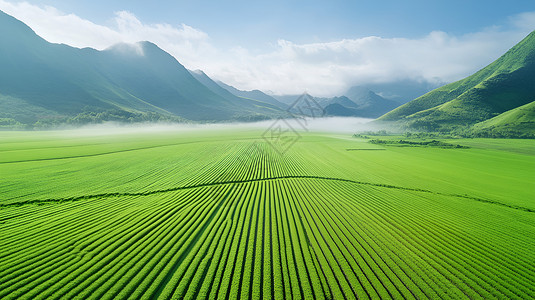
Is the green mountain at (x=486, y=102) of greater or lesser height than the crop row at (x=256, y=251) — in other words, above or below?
above

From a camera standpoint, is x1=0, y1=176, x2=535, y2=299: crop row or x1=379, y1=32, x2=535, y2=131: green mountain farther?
x1=379, y1=32, x2=535, y2=131: green mountain

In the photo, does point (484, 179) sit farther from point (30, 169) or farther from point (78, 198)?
point (30, 169)

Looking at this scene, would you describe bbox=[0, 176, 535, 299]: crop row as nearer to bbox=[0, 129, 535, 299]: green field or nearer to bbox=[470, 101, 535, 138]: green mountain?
bbox=[0, 129, 535, 299]: green field

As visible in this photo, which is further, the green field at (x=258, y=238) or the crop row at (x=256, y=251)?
the green field at (x=258, y=238)

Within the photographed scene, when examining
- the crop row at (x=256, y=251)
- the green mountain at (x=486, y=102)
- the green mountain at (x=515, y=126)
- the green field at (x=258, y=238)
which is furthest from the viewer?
the green mountain at (x=486, y=102)

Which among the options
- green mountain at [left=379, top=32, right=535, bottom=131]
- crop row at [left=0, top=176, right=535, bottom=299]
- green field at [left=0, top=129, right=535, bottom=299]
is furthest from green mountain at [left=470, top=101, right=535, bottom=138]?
crop row at [left=0, top=176, right=535, bottom=299]

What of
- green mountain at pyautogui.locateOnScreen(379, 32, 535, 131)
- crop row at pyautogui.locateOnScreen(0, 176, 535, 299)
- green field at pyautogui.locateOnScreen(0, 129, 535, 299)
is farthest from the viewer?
green mountain at pyautogui.locateOnScreen(379, 32, 535, 131)

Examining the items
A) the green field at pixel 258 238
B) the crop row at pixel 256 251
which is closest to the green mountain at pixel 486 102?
the green field at pixel 258 238

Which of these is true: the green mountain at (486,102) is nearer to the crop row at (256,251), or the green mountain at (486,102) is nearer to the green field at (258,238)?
the green field at (258,238)

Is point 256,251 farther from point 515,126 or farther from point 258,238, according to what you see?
point 515,126
